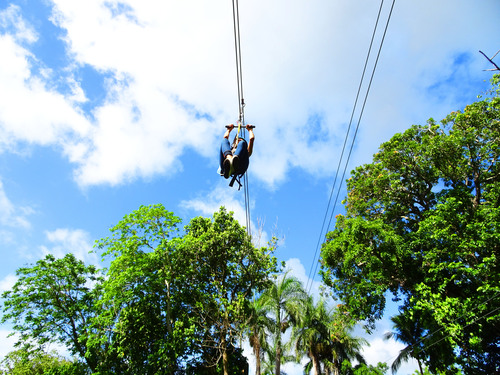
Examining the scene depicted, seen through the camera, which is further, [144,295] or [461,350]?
[144,295]

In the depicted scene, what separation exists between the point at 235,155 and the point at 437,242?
10.2 m

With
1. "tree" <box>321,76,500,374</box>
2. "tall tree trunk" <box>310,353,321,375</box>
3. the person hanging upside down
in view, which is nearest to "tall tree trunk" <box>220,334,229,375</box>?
"tree" <box>321,76,500,374</box>

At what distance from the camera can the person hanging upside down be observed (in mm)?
7328

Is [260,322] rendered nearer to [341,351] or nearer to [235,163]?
[341,351]

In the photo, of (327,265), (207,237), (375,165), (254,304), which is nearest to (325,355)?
(254,304)

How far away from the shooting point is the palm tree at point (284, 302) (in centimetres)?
1861

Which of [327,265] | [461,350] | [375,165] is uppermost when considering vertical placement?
[375,165]

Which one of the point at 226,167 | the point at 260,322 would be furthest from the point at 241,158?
the point at 260,322

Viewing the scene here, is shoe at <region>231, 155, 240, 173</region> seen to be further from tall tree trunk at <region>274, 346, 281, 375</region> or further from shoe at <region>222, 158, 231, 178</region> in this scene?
tall tree trunk at <region>274, 346, 281, 375</region>

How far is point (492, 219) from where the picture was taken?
1189 centimetres

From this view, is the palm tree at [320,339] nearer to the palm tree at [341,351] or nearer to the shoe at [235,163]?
the palm tree at [341,351]

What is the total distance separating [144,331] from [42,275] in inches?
268

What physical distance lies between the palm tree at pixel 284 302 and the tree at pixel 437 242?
11.8 ft

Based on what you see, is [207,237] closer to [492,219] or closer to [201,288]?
[201,288]
